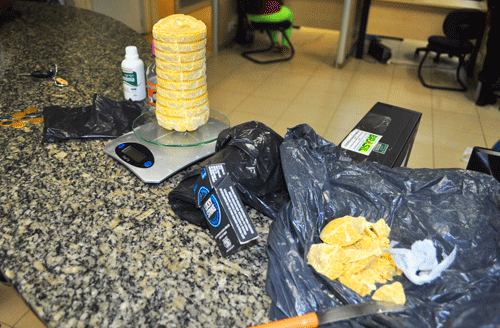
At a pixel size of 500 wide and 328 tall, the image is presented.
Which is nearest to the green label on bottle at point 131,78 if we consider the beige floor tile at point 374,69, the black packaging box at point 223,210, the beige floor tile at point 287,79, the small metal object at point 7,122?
the small metal object at point 7,122

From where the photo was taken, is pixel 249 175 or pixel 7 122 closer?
pixel 249 175

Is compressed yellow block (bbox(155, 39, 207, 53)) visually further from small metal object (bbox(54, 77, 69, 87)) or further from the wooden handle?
the wooden handle

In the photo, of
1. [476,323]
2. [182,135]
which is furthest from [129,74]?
[476,323]

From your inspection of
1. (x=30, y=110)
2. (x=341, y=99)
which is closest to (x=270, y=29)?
(x=341, y=99)

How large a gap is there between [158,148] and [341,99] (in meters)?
2.77

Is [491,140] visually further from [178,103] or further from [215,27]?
[215,27]

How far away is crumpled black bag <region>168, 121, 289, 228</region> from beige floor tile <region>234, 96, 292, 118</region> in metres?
2.26

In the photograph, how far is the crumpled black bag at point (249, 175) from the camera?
3.15ft

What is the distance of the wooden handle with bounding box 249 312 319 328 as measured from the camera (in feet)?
2.18

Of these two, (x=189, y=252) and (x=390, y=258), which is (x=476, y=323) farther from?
(x=189, y=252)

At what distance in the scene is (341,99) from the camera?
3635 mm

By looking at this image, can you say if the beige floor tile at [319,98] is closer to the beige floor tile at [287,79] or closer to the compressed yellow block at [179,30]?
the beige floor tile at [287,79]

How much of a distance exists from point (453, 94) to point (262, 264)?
3745mm

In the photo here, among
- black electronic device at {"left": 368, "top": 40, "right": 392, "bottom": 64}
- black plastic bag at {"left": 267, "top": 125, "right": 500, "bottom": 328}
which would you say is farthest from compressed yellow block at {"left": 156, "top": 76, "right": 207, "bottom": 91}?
black electronic device at {"left": 368, "top": 40, "right": 392, "bottom": 64}
